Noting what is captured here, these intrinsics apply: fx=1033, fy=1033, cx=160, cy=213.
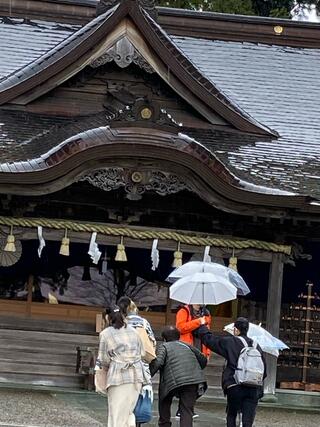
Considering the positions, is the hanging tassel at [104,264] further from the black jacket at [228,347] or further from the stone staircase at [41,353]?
the black jacket at [228,347]

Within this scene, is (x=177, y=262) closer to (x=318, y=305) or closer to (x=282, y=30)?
(x=318, y=305)

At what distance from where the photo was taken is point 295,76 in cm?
1952

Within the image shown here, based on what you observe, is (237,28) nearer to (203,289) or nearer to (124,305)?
(203,289)

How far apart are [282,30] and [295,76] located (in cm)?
162

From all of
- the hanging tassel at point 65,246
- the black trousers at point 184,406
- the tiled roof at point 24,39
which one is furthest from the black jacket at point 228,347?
the tiled roof at point 24,39

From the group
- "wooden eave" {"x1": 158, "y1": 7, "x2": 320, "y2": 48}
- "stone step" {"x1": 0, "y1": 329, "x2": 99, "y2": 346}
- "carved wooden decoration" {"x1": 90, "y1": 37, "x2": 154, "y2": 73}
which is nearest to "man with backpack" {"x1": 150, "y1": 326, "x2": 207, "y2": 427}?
"stone step" {"x1": 0, "y1": 329, "x2": 99, "y2": 346}

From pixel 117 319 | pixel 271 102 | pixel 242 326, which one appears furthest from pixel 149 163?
pixel 271 102

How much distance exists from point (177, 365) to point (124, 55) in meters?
7.12

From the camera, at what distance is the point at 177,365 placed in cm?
986

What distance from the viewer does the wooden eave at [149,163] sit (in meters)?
13.4

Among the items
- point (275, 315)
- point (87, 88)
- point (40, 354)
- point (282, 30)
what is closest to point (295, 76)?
point (282, 30)

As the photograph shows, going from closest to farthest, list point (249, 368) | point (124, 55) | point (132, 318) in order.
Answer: point (132, 318), point (249, 368), point (124, 55)

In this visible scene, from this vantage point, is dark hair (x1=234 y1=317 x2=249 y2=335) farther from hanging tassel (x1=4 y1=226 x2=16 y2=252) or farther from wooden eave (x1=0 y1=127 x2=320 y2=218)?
hanging tassel (x1=4 y1=226 x2=16 y2=252)

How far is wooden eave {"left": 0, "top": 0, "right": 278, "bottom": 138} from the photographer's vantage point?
50.8ft
